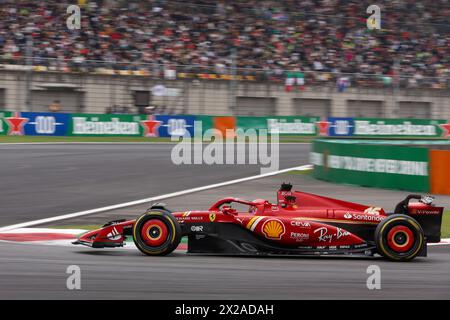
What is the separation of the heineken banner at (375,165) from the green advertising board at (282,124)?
14323 millimetres

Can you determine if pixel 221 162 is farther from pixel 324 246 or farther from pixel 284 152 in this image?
pixel 324 246

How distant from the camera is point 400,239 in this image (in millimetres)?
8562

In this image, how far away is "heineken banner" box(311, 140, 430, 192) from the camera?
54.6 ft

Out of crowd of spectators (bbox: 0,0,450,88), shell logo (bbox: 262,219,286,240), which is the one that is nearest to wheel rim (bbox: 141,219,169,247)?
shell logo (bbox: 262,219,286,240)

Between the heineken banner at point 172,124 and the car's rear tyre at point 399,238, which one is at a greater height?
the heineken banner at point 172,124

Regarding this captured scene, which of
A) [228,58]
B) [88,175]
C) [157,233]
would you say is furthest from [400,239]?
[228,58]

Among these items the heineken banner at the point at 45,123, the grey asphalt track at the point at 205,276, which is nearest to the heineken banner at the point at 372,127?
the heineken banner at the point at 45,123

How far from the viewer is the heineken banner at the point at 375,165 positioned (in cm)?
1664

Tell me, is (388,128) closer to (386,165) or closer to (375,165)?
(375,165)

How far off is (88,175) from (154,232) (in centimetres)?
1054

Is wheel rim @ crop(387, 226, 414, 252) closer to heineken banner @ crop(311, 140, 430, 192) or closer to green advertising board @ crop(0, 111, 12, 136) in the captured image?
heineken banner @ crop(311, 140, 430, 192)

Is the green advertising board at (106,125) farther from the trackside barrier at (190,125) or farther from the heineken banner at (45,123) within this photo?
the heineken banner at (45,123)

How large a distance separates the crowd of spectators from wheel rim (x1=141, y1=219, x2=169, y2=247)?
82.2ft

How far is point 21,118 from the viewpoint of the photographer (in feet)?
99.1
